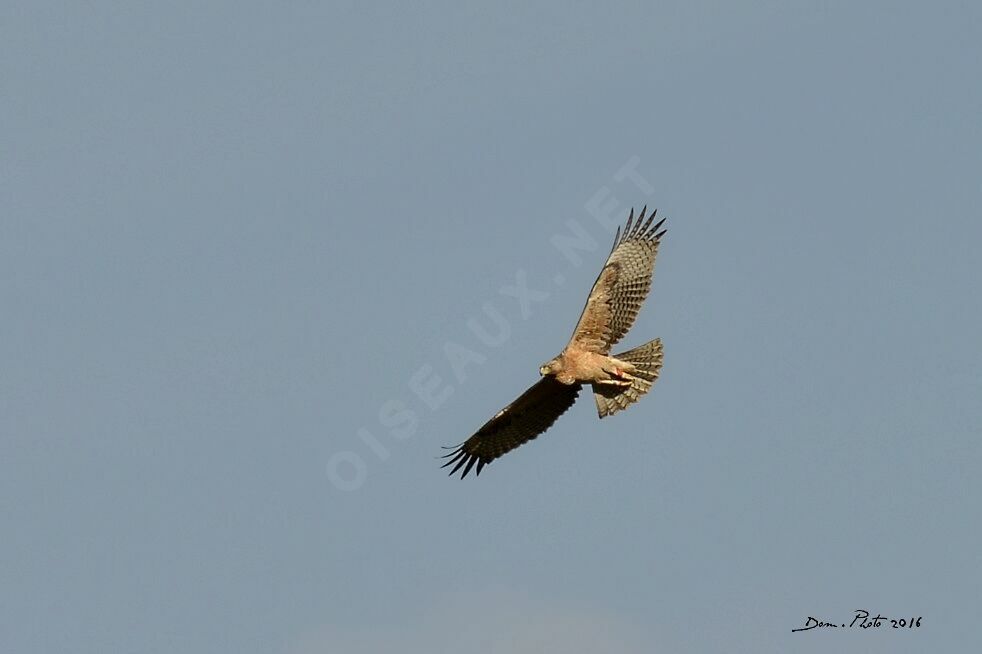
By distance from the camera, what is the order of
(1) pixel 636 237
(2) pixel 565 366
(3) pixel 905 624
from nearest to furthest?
(3) pixel 905 624
(2) pixel 565 366
(1) pixel 636 237

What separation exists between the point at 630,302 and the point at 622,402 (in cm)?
141

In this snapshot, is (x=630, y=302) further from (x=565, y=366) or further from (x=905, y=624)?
(x=905, y=624)

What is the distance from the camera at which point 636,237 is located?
74.7ft

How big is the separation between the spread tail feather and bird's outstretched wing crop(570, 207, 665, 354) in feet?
1.21

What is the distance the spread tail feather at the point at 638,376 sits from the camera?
21516mm

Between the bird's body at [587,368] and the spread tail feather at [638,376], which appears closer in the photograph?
the bird's body at [587,368]

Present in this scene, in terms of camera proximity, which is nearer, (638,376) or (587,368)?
(587,368)

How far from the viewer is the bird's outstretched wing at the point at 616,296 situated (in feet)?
70.7

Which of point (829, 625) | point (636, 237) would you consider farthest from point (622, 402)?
point (829, 625)

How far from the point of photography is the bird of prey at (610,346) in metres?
21.5

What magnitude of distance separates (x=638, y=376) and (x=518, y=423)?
8.07 feet

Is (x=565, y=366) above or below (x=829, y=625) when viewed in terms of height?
above

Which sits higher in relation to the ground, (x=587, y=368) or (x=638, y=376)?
(x=638, y=376)

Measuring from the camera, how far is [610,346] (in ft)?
71.3
